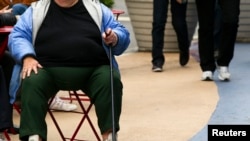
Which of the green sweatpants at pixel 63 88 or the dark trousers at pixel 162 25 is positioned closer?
the green sweatpants at pixel 63 88

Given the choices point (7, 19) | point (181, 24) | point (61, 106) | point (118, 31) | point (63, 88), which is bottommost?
point (181, 24)

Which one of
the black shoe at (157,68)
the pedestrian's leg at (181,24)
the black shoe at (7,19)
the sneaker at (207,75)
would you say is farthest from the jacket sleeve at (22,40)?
the pedestrian's leg at (181,24)

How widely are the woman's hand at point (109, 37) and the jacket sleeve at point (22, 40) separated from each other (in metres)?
0.49

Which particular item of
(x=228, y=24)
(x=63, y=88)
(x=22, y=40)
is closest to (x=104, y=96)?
(x=63, y=88)

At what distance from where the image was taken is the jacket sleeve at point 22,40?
4.59 metres

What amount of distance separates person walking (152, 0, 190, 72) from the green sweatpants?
407cm

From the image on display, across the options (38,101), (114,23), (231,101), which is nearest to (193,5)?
(231,101)

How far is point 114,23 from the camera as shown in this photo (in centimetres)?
492

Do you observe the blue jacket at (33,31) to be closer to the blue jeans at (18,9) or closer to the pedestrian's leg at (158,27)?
the blue jeans at (18,9)

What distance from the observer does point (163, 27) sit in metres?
8.82

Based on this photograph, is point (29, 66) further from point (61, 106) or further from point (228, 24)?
point (228, 24)

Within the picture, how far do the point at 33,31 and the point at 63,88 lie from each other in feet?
1.52

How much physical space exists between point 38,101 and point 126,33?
0.84m

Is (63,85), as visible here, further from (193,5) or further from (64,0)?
(193,5)
